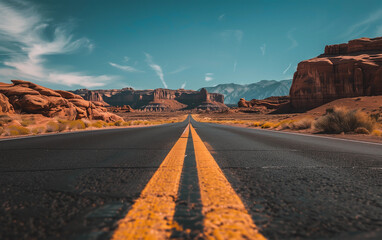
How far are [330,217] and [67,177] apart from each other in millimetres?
2179

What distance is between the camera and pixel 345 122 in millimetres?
9227

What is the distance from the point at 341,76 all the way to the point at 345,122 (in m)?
54.4

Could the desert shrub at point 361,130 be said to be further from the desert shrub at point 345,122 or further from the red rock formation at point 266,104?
the red rock formation at point 266,104

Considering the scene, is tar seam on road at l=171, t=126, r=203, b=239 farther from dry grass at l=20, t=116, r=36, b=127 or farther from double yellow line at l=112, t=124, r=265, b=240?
dry grass at l=20, t=116, r=36, b=127

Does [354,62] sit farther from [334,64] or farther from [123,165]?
[123,165]

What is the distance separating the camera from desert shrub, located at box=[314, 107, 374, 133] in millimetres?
9140

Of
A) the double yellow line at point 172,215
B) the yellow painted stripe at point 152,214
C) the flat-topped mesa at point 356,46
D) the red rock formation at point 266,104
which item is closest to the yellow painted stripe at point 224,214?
the double yellow line at point 172,215

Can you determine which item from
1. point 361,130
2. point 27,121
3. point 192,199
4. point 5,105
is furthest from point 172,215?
point 5,105

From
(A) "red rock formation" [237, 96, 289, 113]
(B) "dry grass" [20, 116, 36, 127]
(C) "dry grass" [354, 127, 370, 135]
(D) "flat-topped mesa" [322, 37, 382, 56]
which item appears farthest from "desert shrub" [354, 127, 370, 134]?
(A) "red rock formation" [237, 96, 289, 113]

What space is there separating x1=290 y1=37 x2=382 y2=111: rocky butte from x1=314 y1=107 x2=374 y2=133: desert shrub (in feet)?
164

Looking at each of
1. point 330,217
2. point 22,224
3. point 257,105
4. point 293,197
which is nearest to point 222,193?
point 293,197

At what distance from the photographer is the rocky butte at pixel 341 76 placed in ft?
152

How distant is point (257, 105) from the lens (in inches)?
4055

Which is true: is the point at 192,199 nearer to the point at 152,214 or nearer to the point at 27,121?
the point at 152,214
